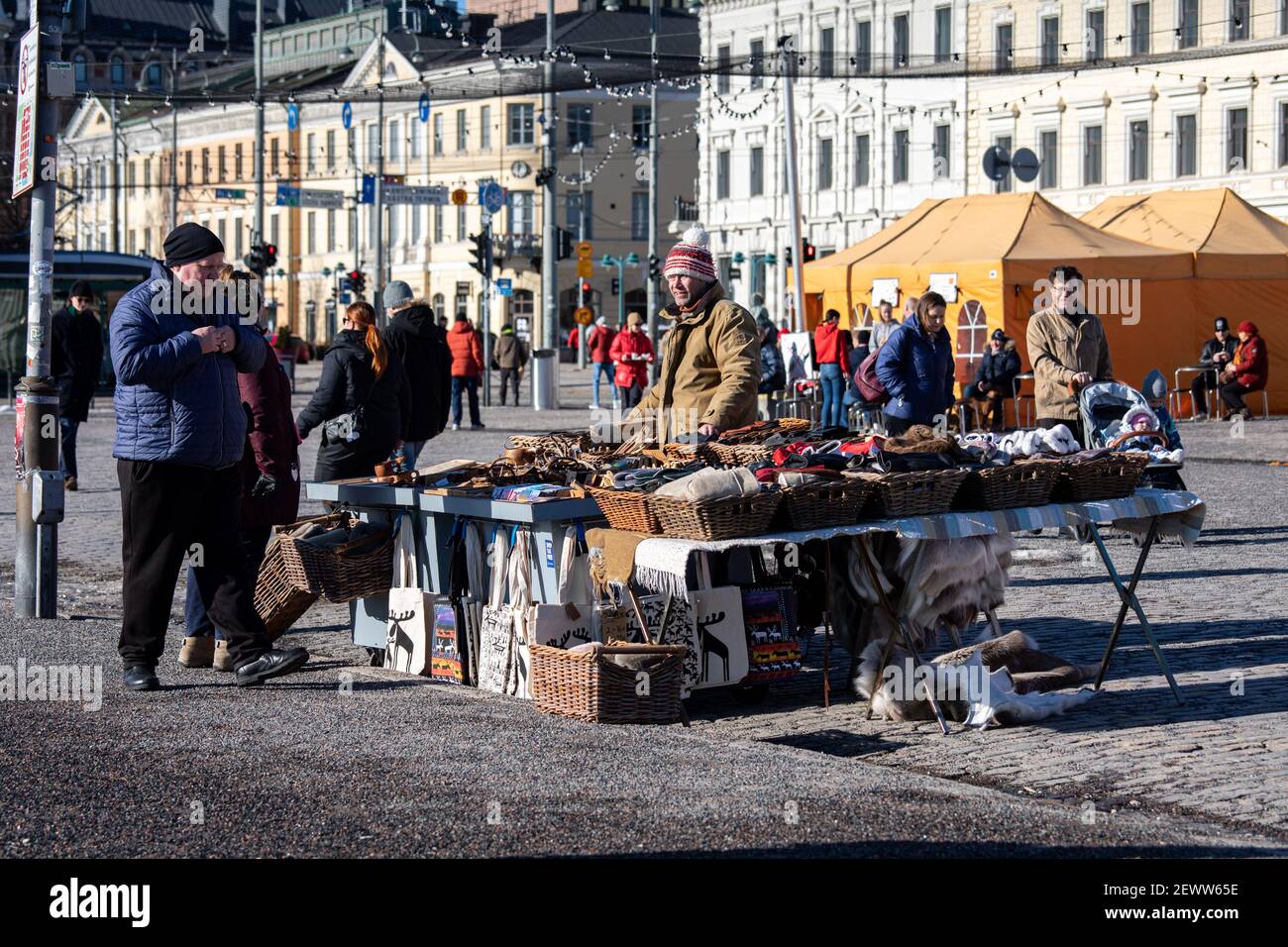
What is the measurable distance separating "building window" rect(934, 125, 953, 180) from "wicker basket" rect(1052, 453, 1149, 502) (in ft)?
179

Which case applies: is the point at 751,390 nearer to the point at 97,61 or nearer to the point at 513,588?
the point at 513,588

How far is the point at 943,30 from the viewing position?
63688 millimetres

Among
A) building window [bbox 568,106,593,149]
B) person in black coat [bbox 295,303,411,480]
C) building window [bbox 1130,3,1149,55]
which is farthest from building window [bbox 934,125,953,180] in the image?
person in black coat [bbox 295,303,411,480]

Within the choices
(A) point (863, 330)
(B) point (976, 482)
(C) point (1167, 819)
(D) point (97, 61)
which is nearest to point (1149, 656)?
(B) point (976, 482)

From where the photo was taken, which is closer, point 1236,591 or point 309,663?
point 309,663

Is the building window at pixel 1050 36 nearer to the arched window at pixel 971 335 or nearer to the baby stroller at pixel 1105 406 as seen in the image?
the arched window at pixel 971 335

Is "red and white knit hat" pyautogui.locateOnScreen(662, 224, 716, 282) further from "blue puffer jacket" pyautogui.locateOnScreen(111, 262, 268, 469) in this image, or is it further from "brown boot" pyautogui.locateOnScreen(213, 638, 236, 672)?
"brown boot" pyautogui.locateOnScreen(213, 638, 236, 672)

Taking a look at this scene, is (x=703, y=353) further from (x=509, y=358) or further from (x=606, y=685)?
(x=509, y=358)

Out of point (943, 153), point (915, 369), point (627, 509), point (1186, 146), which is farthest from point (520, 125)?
point (627, 509)

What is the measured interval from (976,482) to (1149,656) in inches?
77.0

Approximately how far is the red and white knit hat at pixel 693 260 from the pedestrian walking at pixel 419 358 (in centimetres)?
415

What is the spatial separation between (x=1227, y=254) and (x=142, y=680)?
2775 cm

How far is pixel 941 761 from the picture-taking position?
7.79 meters

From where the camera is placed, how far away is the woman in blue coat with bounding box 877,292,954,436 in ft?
44.8
